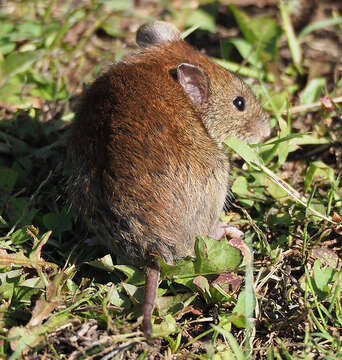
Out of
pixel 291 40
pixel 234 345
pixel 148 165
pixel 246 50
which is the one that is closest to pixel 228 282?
pixel 234 345

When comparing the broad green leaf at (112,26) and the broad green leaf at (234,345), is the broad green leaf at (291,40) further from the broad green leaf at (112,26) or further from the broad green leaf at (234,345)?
the broad green leaf at (234,345)

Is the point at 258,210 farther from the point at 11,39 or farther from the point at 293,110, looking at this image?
the point at 11,39

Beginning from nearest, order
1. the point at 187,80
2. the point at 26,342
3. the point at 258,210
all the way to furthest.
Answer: the point at 26,342, the point at 187,80, the point at 258,210

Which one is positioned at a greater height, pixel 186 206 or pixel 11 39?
pixel 11 39

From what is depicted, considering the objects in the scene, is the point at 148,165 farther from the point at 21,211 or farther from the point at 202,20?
the point at 202,20

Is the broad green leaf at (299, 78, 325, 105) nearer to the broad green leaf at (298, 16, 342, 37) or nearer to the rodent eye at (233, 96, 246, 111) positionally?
the broad green leaf at (298, 16, 342, 37)

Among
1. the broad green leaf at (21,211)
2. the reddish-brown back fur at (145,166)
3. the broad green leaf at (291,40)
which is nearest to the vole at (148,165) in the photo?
the reddish-brown back fur at (145,166)

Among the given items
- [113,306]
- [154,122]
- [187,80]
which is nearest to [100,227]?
[113,306]
